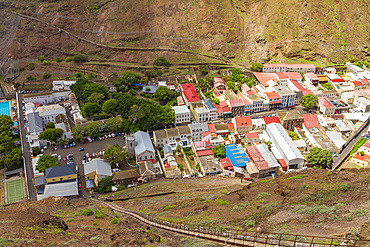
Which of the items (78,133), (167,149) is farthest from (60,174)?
(167,149)

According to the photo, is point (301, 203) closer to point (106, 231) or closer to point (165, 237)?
point (165, 237)

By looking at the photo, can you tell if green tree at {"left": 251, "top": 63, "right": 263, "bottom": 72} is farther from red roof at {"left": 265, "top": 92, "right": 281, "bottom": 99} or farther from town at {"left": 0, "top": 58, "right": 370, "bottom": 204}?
red roof at {"left": 265, "top": 92, "right": 281, "bottom": 99}

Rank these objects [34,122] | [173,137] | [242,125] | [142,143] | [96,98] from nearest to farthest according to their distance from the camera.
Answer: [142,143], [173,137], [242,125], [34,122], [96,98]

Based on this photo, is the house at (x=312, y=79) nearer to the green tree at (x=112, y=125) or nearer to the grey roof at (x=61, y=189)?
the green tree at (x=112, y=125)

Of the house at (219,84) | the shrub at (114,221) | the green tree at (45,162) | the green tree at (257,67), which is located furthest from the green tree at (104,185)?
the green tree at (257,67)

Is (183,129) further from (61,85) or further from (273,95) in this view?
(61,85)

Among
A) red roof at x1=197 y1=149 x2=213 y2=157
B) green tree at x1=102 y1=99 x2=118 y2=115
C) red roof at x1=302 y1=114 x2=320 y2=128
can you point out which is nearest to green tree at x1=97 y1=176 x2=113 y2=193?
red roof at x1=197 y1=149 x2=213 y2=157
